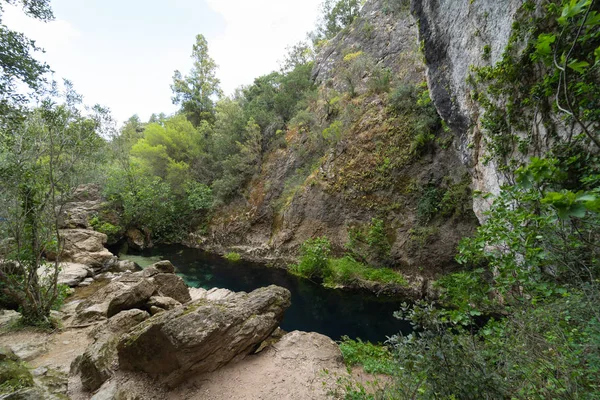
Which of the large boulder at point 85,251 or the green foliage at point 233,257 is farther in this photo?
the green foliage at point 233,257

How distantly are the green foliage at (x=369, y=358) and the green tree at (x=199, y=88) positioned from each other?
24397 mm

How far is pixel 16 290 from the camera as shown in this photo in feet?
20.5

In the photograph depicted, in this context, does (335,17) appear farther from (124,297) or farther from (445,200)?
(124,297)

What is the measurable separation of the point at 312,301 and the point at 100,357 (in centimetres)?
685

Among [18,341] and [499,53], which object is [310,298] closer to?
[18,341]

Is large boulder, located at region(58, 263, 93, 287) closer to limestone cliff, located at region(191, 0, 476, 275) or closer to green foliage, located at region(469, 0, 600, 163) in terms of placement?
limestone cliff, located at region(191, 0, 476, 275)

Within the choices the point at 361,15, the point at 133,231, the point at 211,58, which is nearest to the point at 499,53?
the point at 361,15

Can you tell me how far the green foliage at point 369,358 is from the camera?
506 cm

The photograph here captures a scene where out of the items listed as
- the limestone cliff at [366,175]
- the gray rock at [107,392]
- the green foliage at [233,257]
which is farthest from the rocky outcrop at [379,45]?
the gray rock at [107,392]

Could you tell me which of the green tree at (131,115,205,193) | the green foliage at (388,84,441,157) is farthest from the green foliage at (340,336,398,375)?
the green tree at (131,115,205,193)

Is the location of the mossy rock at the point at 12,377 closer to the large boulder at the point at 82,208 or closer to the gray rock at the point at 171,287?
the gray rock at the point at 171,287

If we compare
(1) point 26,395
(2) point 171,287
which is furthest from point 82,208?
(1) point 26,395

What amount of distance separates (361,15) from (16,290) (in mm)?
26050

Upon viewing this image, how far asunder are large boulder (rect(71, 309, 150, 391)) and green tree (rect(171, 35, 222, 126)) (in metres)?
22.8
